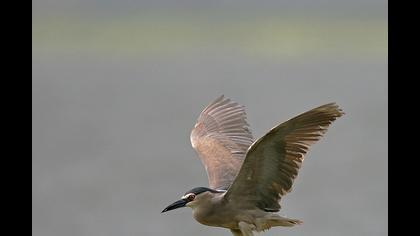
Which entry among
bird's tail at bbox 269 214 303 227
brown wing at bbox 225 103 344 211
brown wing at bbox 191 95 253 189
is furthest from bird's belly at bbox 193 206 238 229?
brown wing at bbox 191 95 253 189

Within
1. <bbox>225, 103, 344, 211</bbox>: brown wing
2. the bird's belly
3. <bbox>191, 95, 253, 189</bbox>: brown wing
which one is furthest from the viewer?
<bbox>191, 95, 253, 189</bbox>: brown wing

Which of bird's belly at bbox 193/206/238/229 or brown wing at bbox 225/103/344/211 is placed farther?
bird's belly at bbox 193/206/238/229

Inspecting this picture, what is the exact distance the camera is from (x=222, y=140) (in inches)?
314

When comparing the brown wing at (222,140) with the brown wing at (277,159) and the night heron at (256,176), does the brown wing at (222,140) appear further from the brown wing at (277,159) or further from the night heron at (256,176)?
the brown wing at (277,159)

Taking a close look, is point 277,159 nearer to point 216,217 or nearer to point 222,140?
point 216,217

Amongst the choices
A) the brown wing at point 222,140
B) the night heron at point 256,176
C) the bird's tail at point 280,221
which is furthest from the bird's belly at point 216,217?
the brown wing at point 222,140

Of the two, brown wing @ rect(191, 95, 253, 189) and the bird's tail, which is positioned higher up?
brown wing @ rect(191, 95, 253, 189)

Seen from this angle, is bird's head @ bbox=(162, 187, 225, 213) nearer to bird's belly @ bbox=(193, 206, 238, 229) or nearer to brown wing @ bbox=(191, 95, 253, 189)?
bird's belly @ bbox=(193, 206, 238, 229)

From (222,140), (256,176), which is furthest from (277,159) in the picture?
(222,140)

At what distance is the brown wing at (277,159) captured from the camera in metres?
6.37

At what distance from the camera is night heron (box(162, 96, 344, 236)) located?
6.41 metres

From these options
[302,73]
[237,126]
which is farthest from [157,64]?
[237,126]

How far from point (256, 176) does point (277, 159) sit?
0.19 metres
